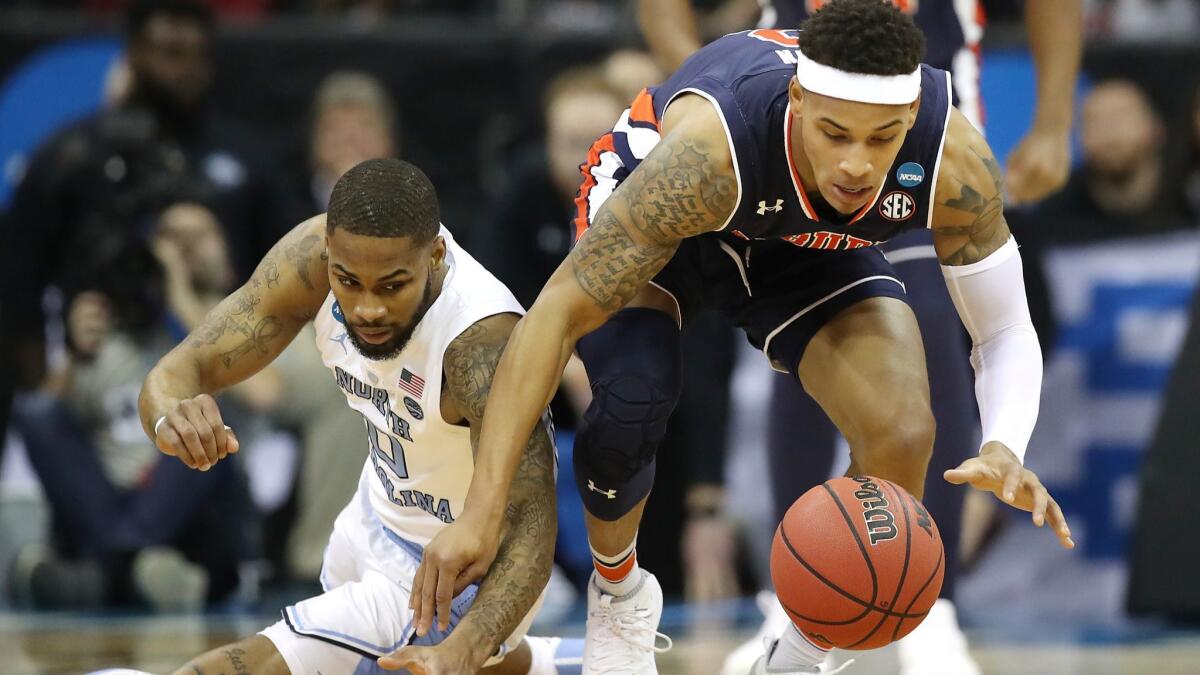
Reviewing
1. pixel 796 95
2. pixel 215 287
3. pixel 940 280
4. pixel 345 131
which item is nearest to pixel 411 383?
pixel 796 95

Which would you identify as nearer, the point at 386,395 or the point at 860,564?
the point at 860,564

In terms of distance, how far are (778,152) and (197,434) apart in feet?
5.52

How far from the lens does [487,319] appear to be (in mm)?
5184

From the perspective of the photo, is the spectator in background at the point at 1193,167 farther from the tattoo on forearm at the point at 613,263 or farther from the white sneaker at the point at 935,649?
the tattoo on forearm at the point at 613,263

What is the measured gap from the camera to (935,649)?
19.9 ft

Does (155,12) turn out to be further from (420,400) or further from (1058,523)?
(1058,523)

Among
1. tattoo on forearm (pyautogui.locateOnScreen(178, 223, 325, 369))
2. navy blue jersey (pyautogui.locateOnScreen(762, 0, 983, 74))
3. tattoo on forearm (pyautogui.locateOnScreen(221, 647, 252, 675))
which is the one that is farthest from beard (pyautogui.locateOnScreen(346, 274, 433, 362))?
navy blue jersey (pyautogui.locateOnScreen(762, 0, 983, 74))

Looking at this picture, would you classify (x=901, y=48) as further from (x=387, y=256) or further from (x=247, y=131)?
(x=247, y=131)

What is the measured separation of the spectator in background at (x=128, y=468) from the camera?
8.95 m

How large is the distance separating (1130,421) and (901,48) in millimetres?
4925

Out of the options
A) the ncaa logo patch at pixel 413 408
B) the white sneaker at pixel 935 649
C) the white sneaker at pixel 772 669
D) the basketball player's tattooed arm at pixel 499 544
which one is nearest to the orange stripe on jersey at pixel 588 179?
the basketball player's tattooed arm at pixel 499 544

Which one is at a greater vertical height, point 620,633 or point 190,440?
point 190,440

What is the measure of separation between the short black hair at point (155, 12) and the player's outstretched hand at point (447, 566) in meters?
5.64

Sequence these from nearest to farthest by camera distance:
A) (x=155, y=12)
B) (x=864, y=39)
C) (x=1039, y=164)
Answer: (x=864, y=39), (x=1039, y=164), (x=155, y=12)
